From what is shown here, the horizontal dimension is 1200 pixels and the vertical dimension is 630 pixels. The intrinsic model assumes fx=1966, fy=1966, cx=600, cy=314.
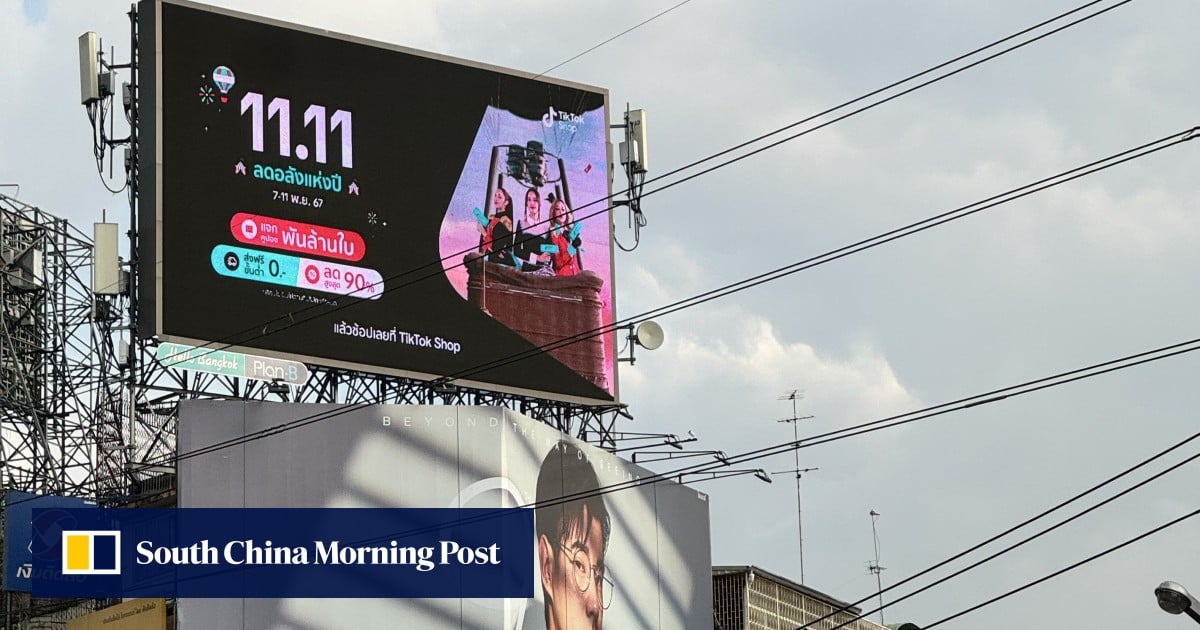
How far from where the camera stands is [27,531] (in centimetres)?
4047

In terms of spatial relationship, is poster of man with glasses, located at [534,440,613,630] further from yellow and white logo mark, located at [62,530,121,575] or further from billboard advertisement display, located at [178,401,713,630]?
yellow and white logo mark, located at [62,530,121,575]

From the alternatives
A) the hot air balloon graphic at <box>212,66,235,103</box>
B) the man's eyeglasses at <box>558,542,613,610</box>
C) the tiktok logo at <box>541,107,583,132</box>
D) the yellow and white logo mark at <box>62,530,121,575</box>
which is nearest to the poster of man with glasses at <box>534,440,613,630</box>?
the man's eyeglasses at <box>558,542,613,610</box>

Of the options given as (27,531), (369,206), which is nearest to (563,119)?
(369,206)

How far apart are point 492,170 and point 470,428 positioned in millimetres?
6047

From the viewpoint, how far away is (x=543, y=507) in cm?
3853

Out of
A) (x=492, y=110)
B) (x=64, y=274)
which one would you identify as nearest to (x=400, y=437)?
(x=492, y=110)

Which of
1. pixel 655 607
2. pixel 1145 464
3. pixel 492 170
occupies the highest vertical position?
pixel 492 170

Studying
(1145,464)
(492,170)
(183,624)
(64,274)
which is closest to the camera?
(1145,464)

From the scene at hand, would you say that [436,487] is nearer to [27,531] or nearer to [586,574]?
[586,574]

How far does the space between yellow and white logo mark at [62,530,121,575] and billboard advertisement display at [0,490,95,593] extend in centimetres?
67

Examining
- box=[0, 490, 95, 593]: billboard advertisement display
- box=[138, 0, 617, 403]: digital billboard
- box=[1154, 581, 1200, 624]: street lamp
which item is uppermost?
box=[138, 0, 617, 403]: digital billboard

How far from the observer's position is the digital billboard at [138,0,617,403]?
36156mm

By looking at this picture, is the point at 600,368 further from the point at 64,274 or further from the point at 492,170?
the point at 64,274

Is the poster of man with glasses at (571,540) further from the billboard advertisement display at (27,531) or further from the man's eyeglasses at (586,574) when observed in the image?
the billboard advertisement display at (27,531)
